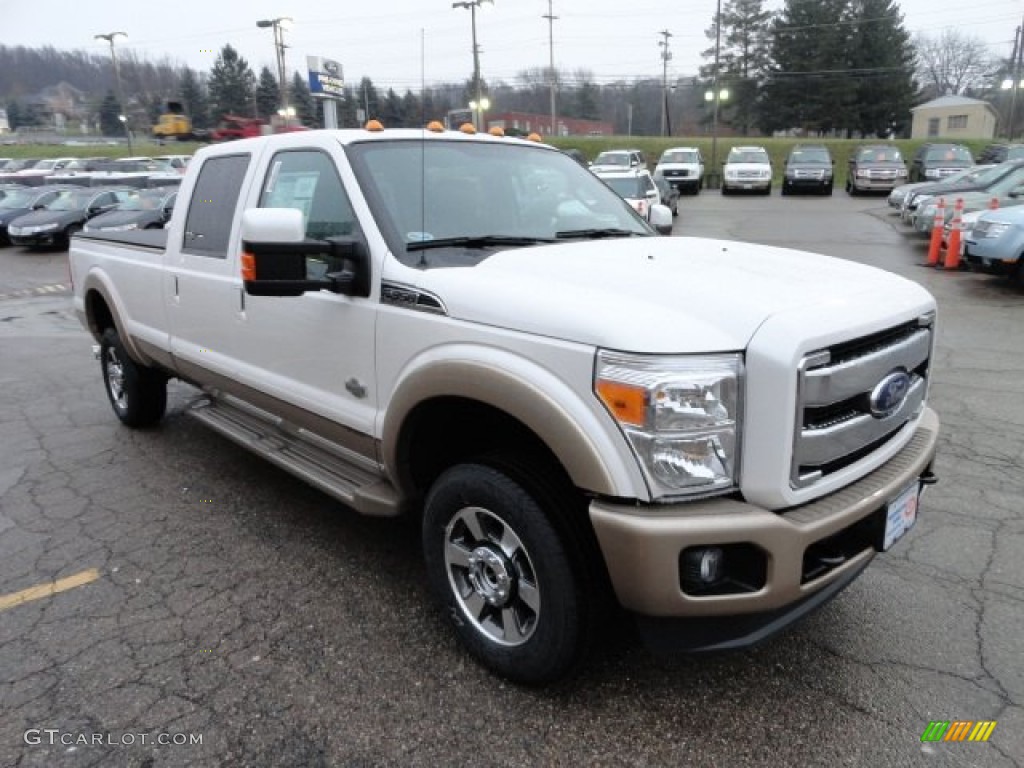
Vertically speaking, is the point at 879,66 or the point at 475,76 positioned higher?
the point at 879,66

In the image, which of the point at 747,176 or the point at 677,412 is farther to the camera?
the point at 747,176

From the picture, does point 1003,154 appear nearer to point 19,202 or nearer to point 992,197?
point 992,197

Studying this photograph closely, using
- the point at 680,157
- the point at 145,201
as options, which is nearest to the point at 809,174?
the point at 680,157

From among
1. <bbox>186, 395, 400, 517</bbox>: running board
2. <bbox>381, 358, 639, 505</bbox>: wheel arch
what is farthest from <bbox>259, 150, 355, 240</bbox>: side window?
<bbox>186, 395, 400, 517</bbox>: running board

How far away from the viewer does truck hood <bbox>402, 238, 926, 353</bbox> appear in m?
2.21

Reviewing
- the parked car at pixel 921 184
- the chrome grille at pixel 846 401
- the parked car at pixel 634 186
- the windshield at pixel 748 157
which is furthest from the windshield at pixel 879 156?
the chrome grille at pixel 846 401

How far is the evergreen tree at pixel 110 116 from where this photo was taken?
70.8 m

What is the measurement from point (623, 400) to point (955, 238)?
12.2 m

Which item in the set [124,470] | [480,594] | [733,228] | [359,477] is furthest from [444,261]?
[733,228]

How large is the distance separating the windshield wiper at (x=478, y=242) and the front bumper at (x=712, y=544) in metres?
1.32

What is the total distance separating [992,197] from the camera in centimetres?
1269

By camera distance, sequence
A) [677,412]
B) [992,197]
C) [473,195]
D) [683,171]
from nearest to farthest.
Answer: [677,412] → [473,195] → [992,197] → [683,171]

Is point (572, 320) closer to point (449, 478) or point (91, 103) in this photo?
point (449, 478)

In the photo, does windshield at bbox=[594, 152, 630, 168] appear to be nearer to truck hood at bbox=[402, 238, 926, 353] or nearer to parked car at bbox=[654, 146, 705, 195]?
parked car at bbox=[654, 146, 705, 195]
